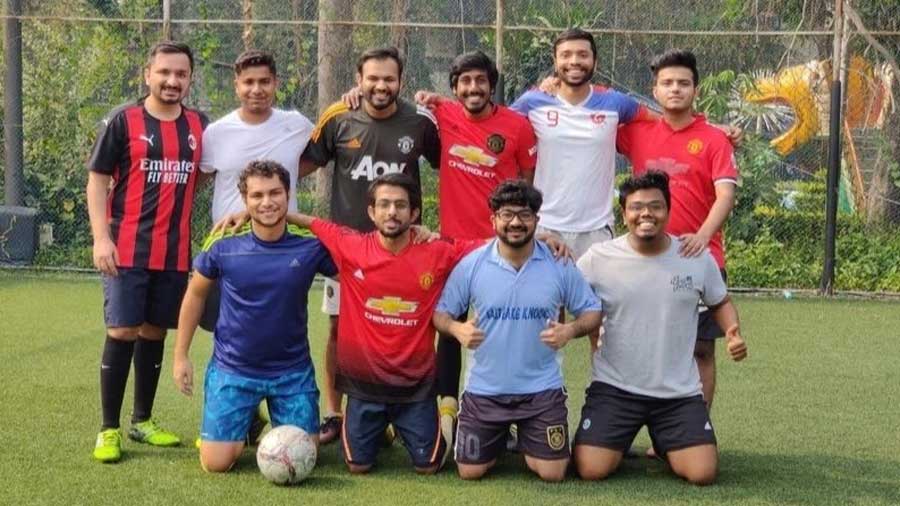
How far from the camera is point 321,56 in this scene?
12008 mm

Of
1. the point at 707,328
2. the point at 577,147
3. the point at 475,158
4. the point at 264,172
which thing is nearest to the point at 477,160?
the point at 475,158

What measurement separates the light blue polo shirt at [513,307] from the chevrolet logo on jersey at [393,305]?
13 centimetres

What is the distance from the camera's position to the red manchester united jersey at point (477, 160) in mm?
5918

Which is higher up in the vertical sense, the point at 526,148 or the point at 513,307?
the point at 526,148

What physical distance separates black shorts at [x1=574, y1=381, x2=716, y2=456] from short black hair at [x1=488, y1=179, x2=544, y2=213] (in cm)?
89

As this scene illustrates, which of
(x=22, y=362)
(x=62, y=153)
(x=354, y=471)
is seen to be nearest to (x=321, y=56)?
(x=62, y=153)

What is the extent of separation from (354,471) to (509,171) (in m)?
1.53

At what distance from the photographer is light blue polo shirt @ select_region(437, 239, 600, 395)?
213 inches

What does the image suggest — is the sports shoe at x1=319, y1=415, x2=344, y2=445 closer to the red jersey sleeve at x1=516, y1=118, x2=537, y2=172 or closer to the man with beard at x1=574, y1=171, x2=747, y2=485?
the man with beard at x1=574, y1=171, x2=747, y2=485

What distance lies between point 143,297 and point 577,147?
2056 mm

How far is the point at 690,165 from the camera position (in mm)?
5770

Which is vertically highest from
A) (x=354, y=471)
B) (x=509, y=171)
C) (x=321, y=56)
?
(x=321, y=56)

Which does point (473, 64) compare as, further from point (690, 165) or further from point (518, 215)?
point (690, 165)

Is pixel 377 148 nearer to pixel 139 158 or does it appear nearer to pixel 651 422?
pixel 139 158
